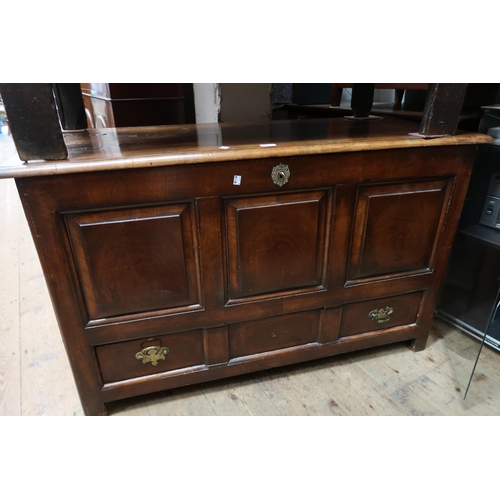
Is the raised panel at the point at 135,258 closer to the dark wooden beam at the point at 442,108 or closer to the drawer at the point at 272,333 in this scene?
the drawer at the point at 272,333

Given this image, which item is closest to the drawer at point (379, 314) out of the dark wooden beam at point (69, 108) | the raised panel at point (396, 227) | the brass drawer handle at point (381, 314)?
the brass drawer handle at point (381, 314)

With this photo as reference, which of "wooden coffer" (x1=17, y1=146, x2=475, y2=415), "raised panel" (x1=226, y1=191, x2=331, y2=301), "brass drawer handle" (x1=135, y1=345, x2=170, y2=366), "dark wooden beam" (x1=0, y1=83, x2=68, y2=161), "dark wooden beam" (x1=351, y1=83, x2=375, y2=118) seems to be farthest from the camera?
"dark wooden beam" (x1=351, y1=83, x2=375, y2=118)

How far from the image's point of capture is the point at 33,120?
3.06 ft

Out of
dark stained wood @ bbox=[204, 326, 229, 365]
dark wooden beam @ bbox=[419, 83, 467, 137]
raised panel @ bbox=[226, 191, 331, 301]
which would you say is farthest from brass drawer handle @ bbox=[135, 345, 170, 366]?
dark wooden beam @ bbox=[419, 83, 467, 137]

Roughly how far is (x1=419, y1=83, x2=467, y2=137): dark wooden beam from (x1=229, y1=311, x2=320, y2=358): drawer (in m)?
0.72

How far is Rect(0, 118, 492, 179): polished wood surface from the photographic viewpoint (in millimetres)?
976

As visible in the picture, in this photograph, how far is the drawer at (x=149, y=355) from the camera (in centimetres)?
125

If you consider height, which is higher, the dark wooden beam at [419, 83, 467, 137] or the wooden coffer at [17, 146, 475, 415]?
the dark wooden beam at [419, 83, 467, 137]

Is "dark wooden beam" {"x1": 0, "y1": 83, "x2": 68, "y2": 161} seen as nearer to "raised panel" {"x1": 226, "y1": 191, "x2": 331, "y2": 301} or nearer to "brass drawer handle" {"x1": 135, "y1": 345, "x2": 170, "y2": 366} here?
"raised panel" {"x1": 226, "y1": 191, "x2": 331, "y2": 301}

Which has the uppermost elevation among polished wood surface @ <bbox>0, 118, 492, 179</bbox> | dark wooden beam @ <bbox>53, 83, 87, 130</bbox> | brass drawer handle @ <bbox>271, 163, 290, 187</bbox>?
dark wooden beam @ <bbox>53, 83, 87, 130</bbox>

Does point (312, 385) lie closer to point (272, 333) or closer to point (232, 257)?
point (272, 333)

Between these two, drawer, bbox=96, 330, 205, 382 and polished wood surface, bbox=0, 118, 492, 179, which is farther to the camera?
drawer, bbox=96, 330, 205, 382

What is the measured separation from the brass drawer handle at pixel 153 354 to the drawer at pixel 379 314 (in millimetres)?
665

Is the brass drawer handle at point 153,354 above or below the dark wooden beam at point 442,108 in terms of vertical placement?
below
